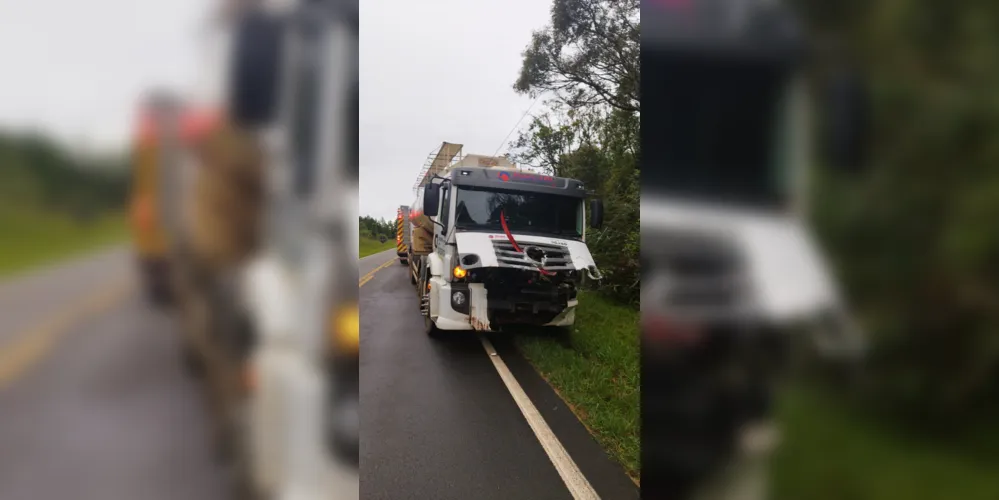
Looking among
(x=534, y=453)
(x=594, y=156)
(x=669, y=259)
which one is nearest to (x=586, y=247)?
(x=594, y=156)

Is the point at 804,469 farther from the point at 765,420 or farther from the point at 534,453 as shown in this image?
the point at 534,453

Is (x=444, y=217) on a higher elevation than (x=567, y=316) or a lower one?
higher

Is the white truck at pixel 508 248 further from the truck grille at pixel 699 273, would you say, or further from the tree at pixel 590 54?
the truck grille at pixel 699 273

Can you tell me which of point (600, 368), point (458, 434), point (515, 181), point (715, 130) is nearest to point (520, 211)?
point (515, 181)

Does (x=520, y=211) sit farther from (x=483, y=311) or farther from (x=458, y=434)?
(x=458, y=434)

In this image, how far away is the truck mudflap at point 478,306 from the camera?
464cm

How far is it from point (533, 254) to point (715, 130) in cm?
370

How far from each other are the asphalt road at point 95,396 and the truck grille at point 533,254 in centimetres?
373

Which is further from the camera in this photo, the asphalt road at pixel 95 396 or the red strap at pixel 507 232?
the red strap at pixel 507 232

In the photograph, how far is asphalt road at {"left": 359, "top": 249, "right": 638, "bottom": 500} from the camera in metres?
Answer: 2.32

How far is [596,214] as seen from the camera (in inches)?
181

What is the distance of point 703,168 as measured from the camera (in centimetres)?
77

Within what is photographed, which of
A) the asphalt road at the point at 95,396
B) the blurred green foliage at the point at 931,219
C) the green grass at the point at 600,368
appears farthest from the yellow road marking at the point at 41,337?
the green grass at the point at 600,368

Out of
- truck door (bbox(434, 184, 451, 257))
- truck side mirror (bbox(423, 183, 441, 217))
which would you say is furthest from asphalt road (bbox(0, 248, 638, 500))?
truck side mirror (bbox(423, 183, 441, 217))
